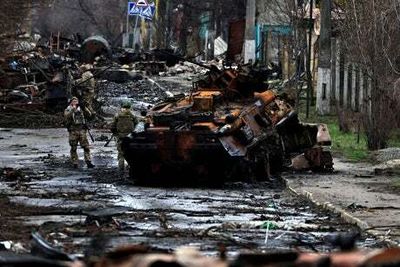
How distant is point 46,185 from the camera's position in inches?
826

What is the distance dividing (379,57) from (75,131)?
8.17 meters

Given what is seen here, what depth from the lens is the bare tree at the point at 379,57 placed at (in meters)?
27.2

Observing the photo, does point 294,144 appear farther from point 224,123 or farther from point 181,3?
point 181,3

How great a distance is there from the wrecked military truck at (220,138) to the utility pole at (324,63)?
10.6 meters

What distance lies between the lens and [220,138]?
20812mm

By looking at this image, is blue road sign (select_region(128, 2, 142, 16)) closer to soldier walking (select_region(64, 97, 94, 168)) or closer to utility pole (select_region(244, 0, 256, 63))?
utility pole (select_region(244, 0, 256, 63))

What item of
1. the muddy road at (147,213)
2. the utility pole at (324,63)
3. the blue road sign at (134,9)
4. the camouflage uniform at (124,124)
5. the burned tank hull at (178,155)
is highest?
the blue road sign at (134,9)

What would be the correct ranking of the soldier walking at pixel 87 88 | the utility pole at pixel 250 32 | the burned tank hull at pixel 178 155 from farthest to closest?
1. the utility pole at pixel 250 32
2. the soldier walking at pixel 87 88
3. the burned tank hull at pixel 178 155

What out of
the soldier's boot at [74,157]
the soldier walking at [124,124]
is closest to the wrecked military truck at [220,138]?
the soldier walking at [124,124]

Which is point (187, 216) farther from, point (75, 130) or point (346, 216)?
point (75, 130)

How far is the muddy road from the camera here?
13586mm

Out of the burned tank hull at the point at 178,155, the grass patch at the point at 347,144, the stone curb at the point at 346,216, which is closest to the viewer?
the stone curb at the point at 346,216

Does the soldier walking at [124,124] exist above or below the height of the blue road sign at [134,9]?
below

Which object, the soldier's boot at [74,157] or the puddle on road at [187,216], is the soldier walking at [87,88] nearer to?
the soldier's boot at [74,157]
